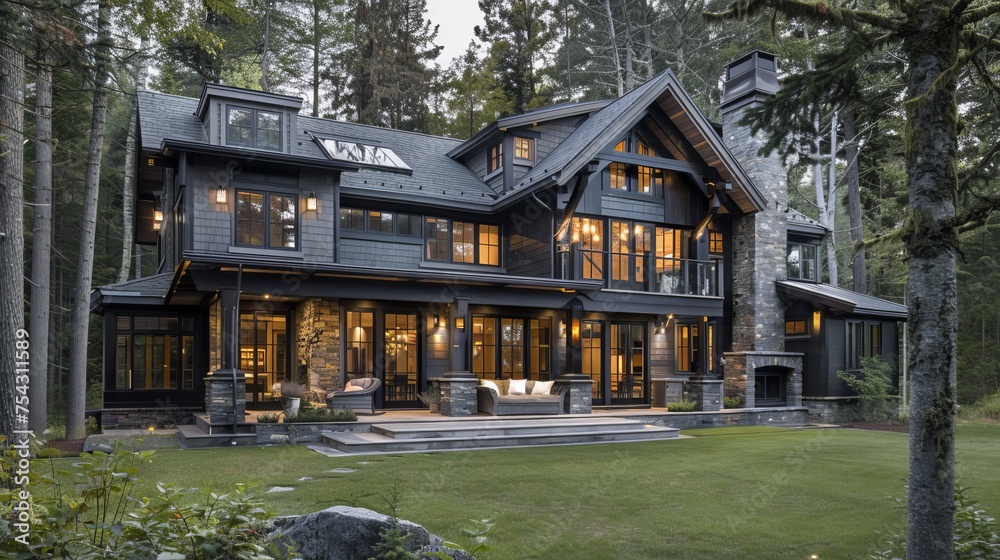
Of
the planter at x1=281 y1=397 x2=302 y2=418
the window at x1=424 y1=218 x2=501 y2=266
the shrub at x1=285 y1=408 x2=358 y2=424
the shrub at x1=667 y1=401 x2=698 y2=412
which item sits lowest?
the shrub at x1=667 y1=401 x2=698 y2=412

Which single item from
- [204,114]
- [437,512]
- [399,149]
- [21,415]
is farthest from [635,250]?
[21,415]

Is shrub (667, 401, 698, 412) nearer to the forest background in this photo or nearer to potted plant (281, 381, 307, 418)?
potted plant (281, 381, 307, 418)

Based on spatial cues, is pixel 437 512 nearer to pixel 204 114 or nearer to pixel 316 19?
pixel 204 114

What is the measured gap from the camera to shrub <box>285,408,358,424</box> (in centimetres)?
1353

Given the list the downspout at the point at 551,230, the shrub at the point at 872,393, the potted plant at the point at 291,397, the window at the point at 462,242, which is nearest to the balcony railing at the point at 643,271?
the downspout at the point at 551,230

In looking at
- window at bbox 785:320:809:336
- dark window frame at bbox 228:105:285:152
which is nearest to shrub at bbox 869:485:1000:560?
dark window frame at bbox 228:105:285:152

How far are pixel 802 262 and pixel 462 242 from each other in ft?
38.9

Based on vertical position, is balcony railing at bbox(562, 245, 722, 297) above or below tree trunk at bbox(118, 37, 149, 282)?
below

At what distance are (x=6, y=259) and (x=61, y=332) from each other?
19.2 metres

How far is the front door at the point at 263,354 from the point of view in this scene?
54.3 ft

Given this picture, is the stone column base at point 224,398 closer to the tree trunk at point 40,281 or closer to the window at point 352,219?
the tree trunk at point 40,281

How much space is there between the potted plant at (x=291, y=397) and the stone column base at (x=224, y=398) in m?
0.96

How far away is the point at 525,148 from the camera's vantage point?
66.1ft

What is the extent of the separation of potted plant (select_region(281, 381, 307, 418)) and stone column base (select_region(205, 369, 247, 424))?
0.96m
